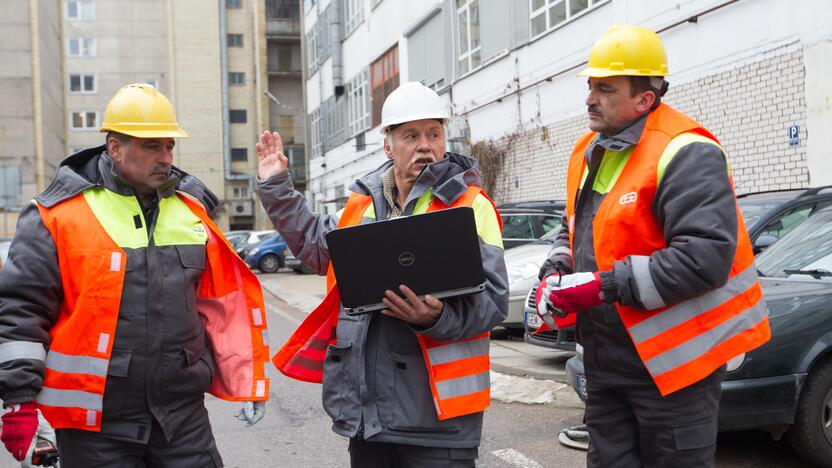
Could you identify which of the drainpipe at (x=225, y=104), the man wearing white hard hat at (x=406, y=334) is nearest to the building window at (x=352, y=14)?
the drainpipe at (x=225, y=104)

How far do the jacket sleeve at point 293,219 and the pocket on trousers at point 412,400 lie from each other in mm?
582

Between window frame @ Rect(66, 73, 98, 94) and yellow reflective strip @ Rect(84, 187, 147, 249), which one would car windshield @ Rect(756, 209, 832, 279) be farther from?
window frame @ Rect(66, 73, 98, 94)

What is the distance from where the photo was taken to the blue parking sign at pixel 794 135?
10924mm

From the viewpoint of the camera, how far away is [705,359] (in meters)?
2.85

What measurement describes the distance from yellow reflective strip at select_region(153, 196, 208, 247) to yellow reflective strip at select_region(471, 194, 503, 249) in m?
1.11

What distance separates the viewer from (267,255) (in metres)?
28.8

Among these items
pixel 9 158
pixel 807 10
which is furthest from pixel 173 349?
pixel 9 158

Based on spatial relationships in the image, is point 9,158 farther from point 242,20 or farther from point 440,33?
point 440,33

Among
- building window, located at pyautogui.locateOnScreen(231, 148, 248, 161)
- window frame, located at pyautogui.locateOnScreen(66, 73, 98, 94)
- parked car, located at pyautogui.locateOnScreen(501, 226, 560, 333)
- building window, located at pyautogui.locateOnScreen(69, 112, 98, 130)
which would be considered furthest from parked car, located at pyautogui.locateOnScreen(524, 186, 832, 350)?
window frame, located at pyautogui.locateOnScreen(66, 73, 98, 94)

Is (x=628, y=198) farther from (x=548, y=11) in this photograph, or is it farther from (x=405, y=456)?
(x=548, y=11)

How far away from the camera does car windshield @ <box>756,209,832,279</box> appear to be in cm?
564

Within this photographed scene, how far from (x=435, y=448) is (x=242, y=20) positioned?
198 feet

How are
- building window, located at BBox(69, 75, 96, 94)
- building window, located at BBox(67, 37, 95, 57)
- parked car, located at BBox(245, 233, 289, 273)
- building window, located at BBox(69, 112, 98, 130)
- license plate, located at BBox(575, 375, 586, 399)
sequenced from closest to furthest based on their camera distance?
license plate, located at BBox(575, 375, 586, 399) → parked car, located at BBox(245, 233, 289, 273) → building window, located at BBox(69, 112, 98, 130) → building window, located at BBox(69, 75, 96, 94) → building window, located at BBox(67, 37, 95, 57)

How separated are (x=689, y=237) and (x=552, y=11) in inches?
594
